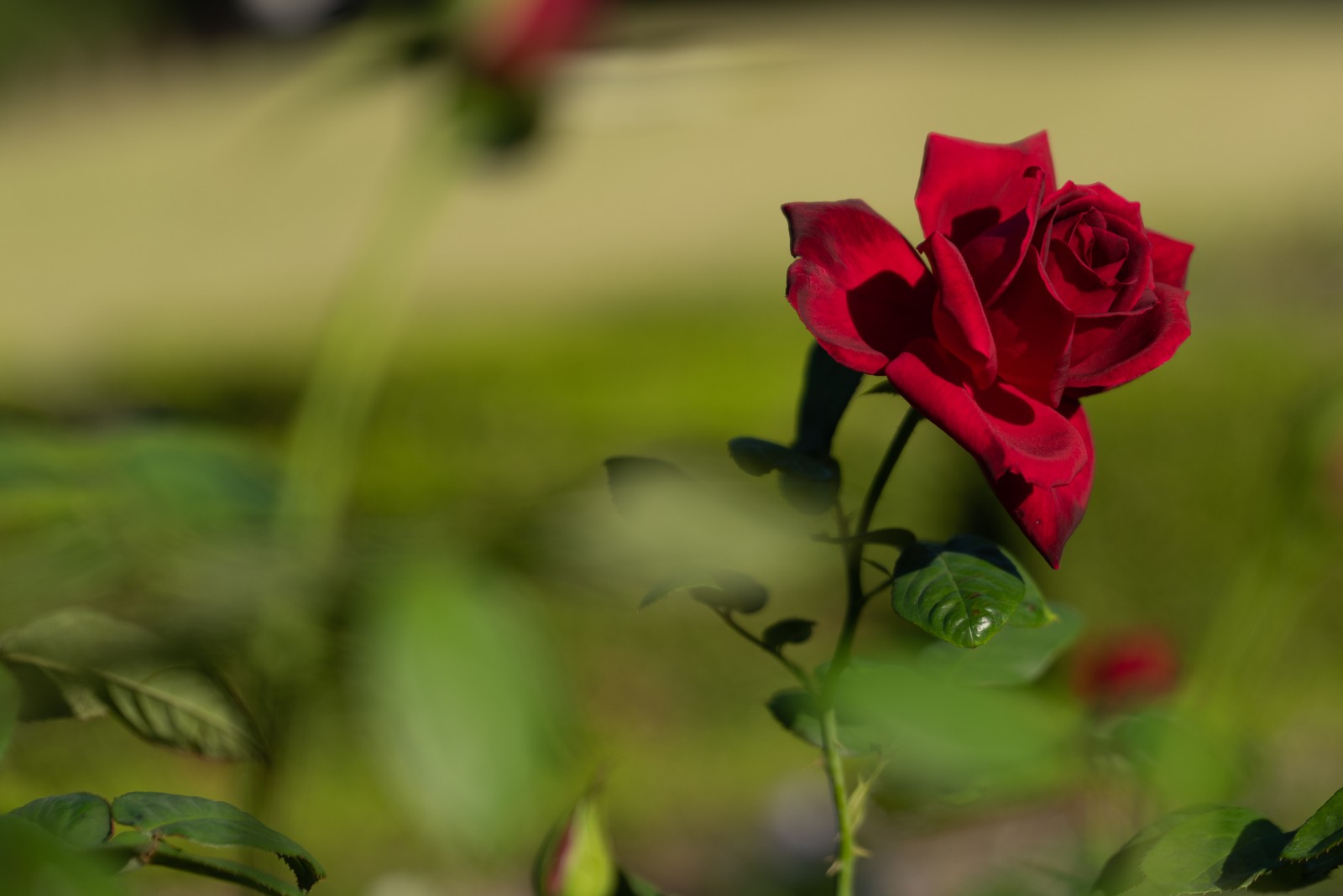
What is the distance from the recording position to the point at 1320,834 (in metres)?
0.37

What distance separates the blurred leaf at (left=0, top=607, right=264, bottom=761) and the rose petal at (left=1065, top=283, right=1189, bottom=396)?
27 centimetres

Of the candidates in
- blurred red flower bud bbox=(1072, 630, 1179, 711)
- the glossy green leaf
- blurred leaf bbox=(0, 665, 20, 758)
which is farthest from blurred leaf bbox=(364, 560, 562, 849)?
blurred red flower bud bbox=(1072, 630, 1179, 711)

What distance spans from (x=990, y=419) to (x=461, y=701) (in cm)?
18

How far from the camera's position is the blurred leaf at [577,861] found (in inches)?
21.0

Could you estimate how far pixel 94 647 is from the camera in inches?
14.9

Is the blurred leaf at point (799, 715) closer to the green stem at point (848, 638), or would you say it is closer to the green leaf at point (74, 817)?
the green stem at point (848, 638)

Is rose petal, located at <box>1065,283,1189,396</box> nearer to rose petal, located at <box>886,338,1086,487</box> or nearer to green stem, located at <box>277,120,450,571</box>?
rose petal, located at <box>886,338,1086,487</box>

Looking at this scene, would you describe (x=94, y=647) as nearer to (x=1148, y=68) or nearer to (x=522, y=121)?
(x=522, y=121)

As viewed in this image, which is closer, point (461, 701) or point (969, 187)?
point (461, 701)

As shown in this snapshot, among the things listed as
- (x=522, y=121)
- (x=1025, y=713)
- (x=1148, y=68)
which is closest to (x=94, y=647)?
(x=1025, y=713)

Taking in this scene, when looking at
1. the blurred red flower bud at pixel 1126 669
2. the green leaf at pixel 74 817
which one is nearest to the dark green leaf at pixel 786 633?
the green leaf at pixel 74 817

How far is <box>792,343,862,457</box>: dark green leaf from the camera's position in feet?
1.52

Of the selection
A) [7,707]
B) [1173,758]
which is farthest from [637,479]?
[1173,758]

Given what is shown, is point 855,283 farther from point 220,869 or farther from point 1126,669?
point 1126,669
